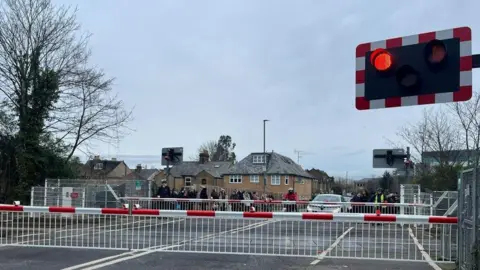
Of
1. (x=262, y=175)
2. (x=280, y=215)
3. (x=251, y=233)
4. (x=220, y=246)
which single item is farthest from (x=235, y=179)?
(x=280, y=215)

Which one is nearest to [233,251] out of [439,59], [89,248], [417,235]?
[89,248]

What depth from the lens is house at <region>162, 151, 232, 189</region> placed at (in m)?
→ 84.9

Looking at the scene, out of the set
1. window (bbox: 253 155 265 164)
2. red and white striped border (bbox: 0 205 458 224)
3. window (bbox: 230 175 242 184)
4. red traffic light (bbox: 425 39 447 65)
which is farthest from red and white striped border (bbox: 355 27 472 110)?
window (bbox: 253 155 265 164)

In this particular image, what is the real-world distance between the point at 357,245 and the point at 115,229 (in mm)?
5469

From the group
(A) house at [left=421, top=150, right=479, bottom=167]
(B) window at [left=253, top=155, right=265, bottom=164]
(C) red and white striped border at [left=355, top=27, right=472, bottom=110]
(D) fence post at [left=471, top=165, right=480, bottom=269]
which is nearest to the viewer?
(C) red and white striped border at [left=355, top=27, right=472, bottom=110]

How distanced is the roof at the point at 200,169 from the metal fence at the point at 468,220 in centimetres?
7702

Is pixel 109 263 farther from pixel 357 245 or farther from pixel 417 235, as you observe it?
pixel 417 235

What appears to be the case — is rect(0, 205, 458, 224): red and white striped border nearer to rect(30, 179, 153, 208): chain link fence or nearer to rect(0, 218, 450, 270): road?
rect(0, 218, 450, 270): road

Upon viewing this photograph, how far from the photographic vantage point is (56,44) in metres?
25.6

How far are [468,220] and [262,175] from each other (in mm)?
69178

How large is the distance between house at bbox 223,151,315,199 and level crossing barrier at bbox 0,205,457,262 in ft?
206

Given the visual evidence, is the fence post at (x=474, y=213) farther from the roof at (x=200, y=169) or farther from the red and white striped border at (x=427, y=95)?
the roof at (x=200, y=169)

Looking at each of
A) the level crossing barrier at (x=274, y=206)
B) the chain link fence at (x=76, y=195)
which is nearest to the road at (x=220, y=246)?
the level crossing barrier at (x=274, y=206)

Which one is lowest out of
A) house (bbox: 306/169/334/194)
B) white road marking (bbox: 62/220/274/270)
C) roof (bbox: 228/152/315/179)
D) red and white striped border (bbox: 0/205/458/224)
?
house (bbox: 306/169/334/194)
